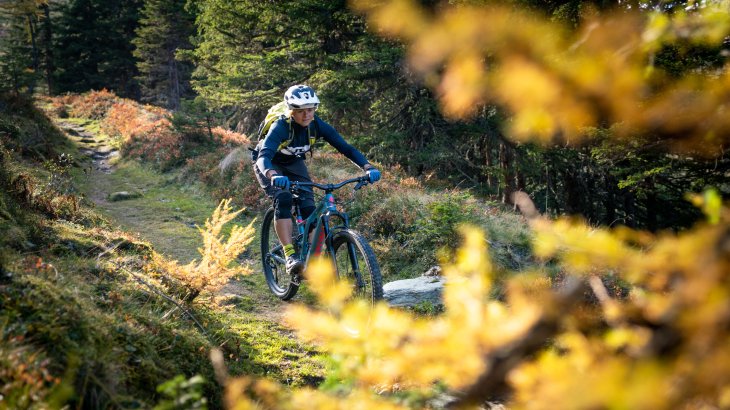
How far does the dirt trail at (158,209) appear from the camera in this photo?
7.35 meters

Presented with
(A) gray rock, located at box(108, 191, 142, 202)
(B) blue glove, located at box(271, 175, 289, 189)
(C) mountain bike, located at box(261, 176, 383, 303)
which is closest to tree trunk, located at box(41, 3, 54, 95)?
(A) gray rock, located at box(108, 191, 142, 202)

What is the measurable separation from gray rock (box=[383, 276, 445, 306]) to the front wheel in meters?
0.95

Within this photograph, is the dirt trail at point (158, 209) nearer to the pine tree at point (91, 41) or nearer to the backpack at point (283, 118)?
the backpack at point (283, 118)

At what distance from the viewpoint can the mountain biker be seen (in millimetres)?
6203

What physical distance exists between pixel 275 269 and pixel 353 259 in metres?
2.35

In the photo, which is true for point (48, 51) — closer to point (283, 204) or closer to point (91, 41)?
point (91, 41)

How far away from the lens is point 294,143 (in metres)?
6.65

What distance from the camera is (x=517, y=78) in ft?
5.17

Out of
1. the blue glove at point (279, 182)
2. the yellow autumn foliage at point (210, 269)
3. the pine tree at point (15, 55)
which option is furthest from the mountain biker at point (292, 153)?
the pine tree at point (15, 55)

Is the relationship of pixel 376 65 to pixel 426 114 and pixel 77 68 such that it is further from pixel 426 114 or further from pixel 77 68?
pixel 77 68

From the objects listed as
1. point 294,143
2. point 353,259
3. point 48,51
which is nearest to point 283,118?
point 294,143

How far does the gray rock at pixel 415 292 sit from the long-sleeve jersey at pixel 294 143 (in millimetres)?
1915

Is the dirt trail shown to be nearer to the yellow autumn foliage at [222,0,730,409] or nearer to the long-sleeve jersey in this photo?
the long-sleeve jersey

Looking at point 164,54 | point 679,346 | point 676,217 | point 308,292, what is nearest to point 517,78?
point 679,346
